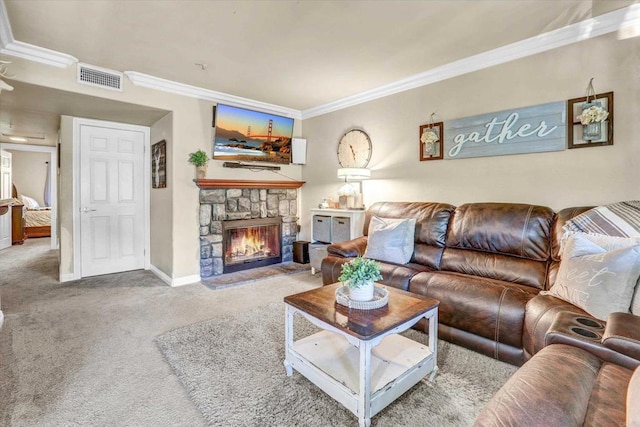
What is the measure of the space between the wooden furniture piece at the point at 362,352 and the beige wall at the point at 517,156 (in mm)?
1707

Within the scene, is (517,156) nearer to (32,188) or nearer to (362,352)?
(362,352)

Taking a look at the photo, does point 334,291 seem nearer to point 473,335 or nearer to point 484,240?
point 473,335

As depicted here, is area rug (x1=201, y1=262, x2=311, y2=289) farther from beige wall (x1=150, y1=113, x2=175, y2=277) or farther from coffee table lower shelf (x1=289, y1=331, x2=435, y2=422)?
coffee table lower shelf (x1=289, y1=331, x2=435, y2=422)

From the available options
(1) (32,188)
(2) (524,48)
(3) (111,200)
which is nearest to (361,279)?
(2) (524,48)

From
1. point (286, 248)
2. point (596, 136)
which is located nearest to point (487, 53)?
point (596, 136)

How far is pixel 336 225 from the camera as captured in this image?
4.08m

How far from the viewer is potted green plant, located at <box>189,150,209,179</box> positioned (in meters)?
3.87

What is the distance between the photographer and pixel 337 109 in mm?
4469

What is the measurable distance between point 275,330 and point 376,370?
111 cm

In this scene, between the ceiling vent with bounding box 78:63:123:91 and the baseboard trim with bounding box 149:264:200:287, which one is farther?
the baseboard trim with bounding box 149:264:200:287

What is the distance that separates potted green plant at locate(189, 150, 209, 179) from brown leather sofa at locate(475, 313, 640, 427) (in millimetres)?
3733

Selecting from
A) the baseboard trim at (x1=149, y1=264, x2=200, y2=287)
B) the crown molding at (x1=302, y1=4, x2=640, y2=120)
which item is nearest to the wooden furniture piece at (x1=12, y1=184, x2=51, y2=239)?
the baseboard trim at (x1=149, y1=264, x2=200, y2=287)

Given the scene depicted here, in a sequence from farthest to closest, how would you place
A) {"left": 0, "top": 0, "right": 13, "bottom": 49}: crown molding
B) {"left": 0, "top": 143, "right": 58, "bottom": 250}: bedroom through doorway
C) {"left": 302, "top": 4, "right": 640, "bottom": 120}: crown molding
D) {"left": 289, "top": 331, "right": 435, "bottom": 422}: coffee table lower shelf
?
{"left": 0, "top": 143, "right": 58, "bottom": 250}: bedroom through doorway → {"left": 302, "top": 4, "right": 640, "bottom": 120}: crown molding → {"left": 0, "top": 0, "right": 13, "bottom": 49}: crown molding → {"left": 289, "top": 331, "right": 435, "bottom": 422}: coffee table lower shelf

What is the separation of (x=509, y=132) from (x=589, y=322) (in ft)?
6.40
